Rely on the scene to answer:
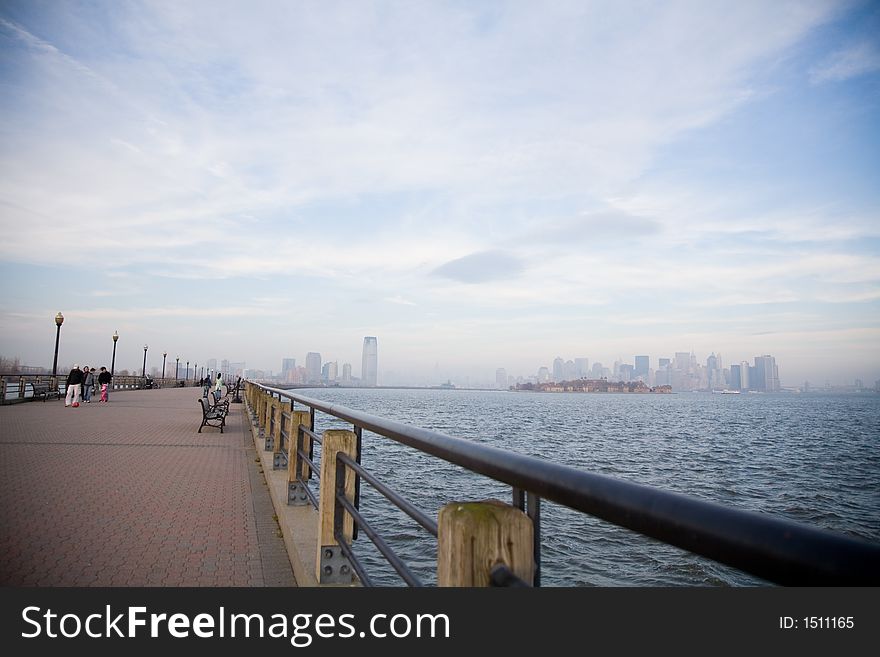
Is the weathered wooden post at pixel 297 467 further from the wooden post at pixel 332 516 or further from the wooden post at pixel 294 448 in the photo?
the wooden post at pixel 332 516

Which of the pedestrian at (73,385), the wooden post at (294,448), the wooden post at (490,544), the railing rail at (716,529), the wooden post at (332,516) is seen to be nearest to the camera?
the railing rail at (716,529)

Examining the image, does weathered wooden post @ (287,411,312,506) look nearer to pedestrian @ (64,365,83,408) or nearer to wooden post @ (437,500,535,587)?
wooden post @ (437,500,535,587)

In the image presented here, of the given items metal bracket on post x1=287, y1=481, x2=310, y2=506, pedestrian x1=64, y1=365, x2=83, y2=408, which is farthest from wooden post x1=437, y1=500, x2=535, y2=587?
pedestrian x1=64, y1=365, x2=83, y2=408

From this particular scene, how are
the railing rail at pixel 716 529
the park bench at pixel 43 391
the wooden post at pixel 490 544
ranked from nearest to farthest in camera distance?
the railing rail at pixel 716 529
the wooden post at pixel 490 544
the park bench at pixel 43 391

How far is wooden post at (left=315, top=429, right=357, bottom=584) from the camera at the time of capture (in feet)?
12.7

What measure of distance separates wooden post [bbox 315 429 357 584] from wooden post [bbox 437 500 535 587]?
7.23ft

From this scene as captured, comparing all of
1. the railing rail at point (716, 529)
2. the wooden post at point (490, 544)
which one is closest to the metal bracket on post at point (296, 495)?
the wooden post at point (490, 544)

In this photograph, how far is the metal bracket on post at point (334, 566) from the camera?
3.89 metres

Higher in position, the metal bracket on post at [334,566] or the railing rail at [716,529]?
the railing rail at [716,529]

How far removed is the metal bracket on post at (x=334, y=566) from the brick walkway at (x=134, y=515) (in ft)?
2.65

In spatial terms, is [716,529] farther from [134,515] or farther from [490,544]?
[134,515]

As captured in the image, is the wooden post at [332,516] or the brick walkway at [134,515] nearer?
the wooden post at [332,516]
